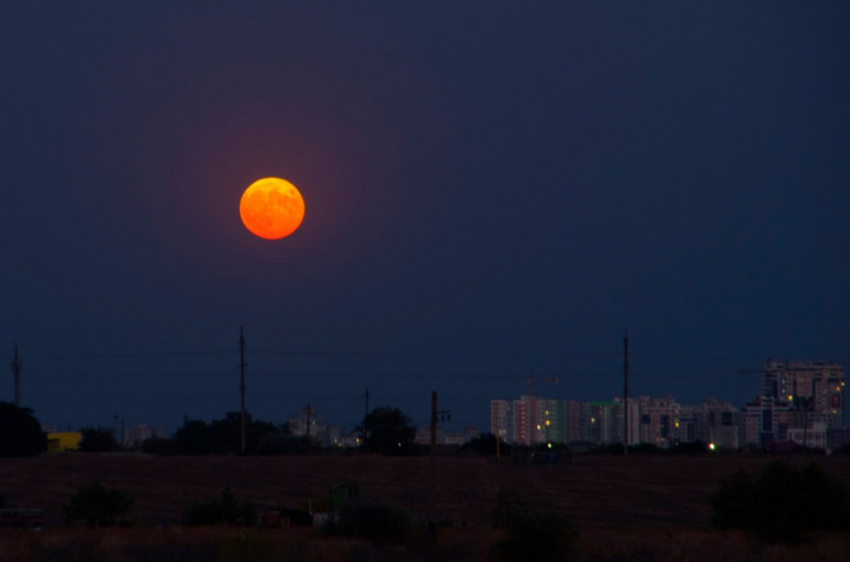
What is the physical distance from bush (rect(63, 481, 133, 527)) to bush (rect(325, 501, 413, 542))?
893 cm

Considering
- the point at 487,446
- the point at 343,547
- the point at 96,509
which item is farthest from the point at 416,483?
the point at 487,446

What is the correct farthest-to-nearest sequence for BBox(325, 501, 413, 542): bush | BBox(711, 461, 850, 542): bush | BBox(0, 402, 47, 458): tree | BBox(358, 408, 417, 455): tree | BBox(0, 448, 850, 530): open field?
1. BBox(358, 408, 417, 455): tree
2. BBox(0, 402, 47, 458): tree
3. BBox(0, 448, 850, 530): open field
4. BBox(711, 461, 850, 542): bush
5. BBox(325, 501, 413, 542): bush

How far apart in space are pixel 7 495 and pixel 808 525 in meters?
38.2

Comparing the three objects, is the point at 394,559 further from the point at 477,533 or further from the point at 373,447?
the point at 373,447

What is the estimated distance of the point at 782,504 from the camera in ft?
120

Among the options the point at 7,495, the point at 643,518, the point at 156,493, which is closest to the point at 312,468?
the point at 156,493

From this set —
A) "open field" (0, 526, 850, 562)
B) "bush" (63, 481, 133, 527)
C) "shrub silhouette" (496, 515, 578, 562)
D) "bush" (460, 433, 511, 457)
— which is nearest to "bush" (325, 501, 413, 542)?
"open field" (0, 526, 850, 562)

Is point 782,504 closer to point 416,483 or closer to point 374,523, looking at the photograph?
point 374,523

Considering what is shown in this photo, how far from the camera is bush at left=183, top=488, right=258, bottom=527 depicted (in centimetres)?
3856

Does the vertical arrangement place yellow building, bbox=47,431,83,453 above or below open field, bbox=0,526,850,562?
below

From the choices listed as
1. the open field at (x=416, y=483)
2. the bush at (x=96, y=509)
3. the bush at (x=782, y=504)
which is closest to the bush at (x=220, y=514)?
the bush at (x=96, y=509)

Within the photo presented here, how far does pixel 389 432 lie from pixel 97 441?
105ft

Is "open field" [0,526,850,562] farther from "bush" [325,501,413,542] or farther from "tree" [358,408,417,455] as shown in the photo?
"tree" [358,408,417,455]

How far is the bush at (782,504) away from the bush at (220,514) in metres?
18.0
